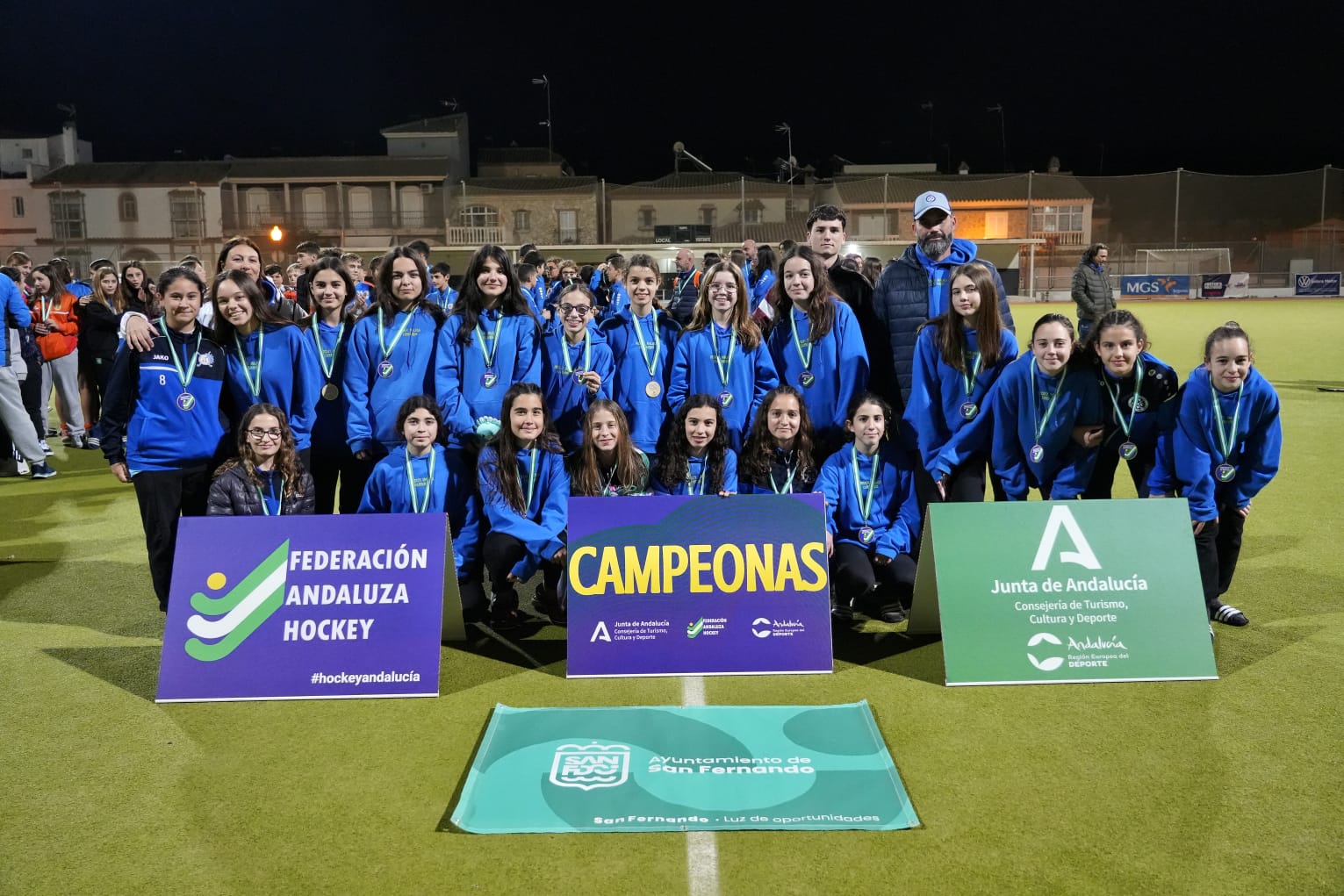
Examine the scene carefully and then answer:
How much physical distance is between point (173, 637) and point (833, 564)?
9.09 feet

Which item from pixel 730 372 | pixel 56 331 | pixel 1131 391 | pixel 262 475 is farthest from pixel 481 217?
pixel 1131 391

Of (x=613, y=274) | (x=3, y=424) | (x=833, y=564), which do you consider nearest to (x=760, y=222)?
(x=613, y=274)

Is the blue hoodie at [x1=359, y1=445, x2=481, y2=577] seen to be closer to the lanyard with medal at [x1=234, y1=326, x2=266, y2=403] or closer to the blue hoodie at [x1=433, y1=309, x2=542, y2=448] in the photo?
the blue hoodie at [x1=433, y1=309, x2=542, y2=448]

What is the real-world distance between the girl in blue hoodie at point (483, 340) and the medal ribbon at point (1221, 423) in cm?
318

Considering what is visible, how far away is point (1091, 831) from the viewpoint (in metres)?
2.74

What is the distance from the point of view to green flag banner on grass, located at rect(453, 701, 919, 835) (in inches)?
109

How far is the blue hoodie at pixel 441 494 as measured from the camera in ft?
14.6

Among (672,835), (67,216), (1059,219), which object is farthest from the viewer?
(67,216)

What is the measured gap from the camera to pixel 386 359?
193 inches

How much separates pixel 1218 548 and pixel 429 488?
3623 mm

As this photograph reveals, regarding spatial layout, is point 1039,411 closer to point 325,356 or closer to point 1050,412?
point 1050,412

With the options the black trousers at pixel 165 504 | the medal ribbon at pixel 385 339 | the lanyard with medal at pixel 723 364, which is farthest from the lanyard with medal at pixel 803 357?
the black trousers at pixel 165 504

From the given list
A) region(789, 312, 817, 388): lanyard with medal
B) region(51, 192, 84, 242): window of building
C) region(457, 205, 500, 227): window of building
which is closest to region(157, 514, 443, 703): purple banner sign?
region(789, 312, 817, 388): lanyard with medal

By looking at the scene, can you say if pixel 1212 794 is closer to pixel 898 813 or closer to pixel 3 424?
pixel 898 813
